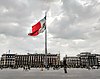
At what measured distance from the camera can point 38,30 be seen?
54812 millimetres

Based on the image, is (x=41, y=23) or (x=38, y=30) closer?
(x=38, y=30)

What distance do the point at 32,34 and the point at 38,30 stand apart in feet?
7.13

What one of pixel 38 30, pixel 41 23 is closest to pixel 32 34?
pixel 38 30

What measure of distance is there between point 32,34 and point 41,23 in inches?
300

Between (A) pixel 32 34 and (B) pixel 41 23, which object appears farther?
(B) pixel 41 23

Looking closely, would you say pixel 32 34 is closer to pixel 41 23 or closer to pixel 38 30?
pixel 38 30

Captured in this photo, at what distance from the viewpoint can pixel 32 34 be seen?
2090 inches

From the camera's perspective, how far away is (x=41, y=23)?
197 ft

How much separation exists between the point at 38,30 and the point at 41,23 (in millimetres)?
5611
